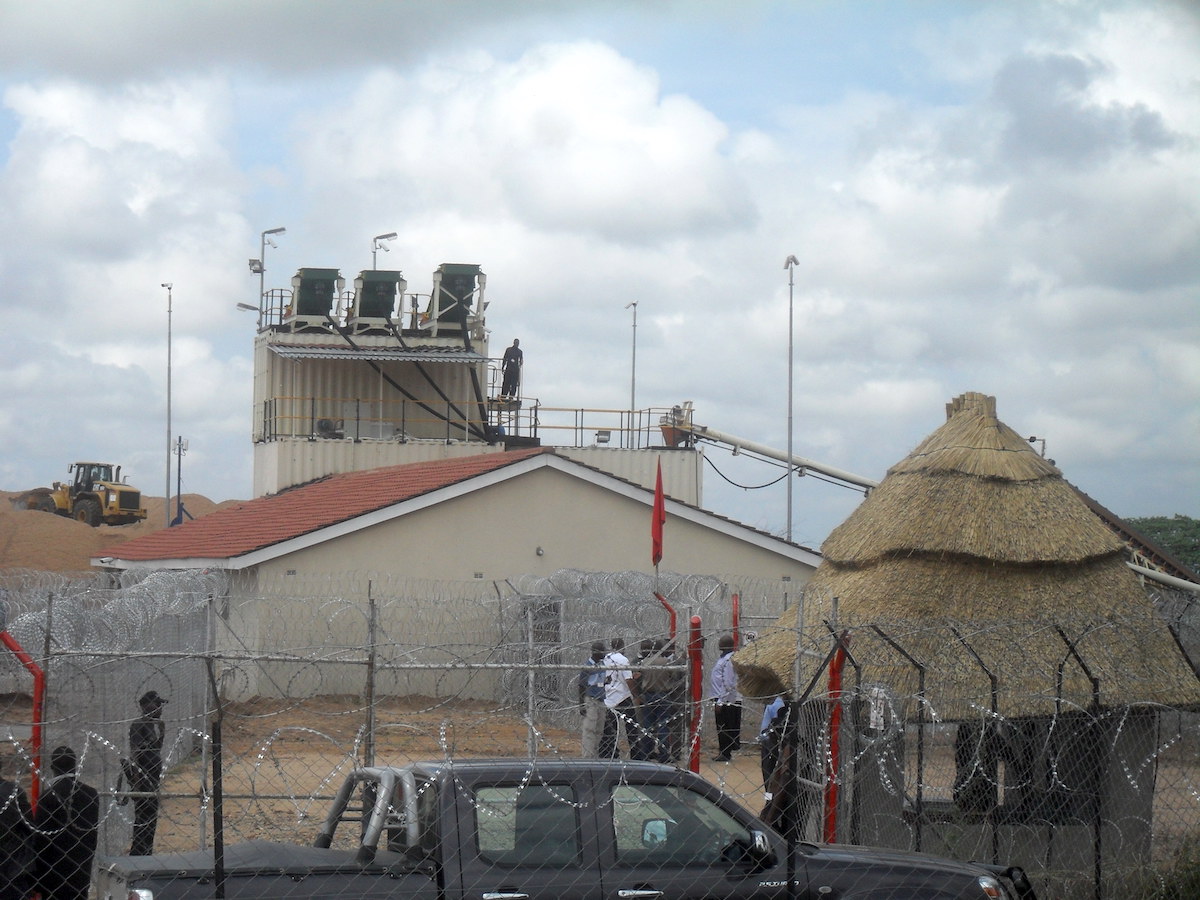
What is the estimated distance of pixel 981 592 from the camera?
9.80m

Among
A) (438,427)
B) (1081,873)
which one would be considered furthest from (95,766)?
(438,427)

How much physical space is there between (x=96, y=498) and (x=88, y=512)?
0.82 m

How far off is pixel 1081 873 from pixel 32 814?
19.1 feet

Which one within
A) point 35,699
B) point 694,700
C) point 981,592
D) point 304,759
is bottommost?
point 304,759

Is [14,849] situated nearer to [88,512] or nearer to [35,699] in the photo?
[35,699]

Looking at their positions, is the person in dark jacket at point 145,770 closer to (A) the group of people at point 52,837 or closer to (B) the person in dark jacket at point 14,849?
(A) the group of people at point 52,837

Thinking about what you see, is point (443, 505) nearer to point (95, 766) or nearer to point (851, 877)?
point (95, 766)

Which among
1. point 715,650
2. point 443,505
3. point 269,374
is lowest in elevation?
point 715,650

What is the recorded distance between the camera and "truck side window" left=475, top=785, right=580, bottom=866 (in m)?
5.73

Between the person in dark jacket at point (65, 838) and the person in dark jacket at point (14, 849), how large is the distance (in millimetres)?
64

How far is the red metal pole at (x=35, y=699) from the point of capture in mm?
7113

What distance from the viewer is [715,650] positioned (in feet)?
59.2

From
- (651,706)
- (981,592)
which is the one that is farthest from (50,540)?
(981,592)

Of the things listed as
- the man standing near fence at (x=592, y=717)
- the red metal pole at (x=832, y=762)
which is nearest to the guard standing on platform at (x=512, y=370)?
the man standing near fence at (x=592, y=717)
